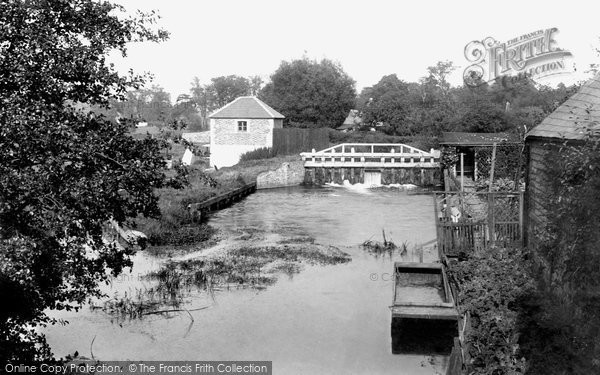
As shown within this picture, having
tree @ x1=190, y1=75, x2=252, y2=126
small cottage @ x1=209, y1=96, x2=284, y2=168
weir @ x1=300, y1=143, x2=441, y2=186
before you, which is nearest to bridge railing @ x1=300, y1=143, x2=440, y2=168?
weir @ x1=300, y1=143, x2=441, y2=186

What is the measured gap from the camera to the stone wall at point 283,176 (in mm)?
43781

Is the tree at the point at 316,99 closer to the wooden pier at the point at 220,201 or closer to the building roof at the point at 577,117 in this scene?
the wooden pier at the point at 220,201

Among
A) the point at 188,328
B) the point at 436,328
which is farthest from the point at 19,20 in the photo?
the point at 436,328

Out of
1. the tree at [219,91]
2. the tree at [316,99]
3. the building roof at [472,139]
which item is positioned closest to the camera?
the building roof at [472,139]

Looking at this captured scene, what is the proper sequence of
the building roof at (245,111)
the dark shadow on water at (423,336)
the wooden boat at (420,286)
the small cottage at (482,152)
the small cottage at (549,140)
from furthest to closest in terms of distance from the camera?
the building roof at (245,111)
the small cottage at (482,152)
the dark shadow on water at (423,336)
the wooden boat at (420,286)
the small cottage at (549,140)

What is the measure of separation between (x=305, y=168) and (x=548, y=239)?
3667 cm

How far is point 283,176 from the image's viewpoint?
44.9 meters

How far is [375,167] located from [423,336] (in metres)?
33.2

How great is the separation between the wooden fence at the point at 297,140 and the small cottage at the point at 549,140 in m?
37.1

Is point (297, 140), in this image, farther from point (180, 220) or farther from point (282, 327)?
point (282, 327)

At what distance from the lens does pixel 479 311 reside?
10.9m

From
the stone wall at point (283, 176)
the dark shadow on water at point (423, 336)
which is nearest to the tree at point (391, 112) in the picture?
the stone wall at point (283, 176)

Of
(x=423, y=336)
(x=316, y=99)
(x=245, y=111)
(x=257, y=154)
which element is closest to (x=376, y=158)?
(x=257, y=154)

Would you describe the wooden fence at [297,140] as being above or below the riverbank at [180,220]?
above
